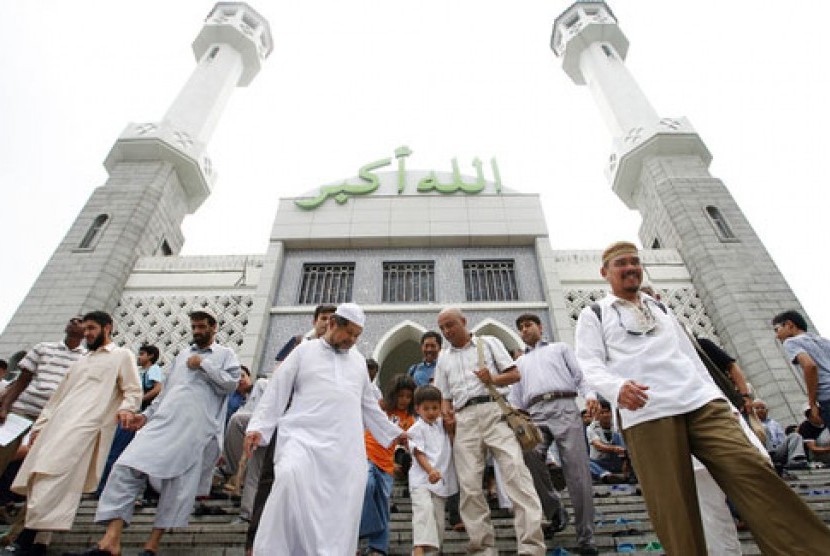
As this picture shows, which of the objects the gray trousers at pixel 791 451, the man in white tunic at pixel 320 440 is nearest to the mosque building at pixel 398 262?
the gray trousers at pixel 791 451

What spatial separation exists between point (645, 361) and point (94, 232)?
34.3ft

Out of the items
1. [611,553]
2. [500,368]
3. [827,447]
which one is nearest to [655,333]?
[500,368]

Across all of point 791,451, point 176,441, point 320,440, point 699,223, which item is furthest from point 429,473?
point 699,223

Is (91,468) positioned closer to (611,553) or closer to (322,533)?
(322,533)

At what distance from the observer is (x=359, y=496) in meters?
2.40

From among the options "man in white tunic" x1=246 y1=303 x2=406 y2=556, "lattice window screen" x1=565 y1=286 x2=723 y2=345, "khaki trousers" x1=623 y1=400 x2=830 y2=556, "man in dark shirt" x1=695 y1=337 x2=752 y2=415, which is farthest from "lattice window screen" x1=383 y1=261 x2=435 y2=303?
"khaki trousers" x1=623 y1=400 x2=830 y2=556

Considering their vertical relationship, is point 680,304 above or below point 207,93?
below

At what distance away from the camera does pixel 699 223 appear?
Result: 9.62 metres

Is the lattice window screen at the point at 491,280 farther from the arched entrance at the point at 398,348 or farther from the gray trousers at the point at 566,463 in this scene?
the gray trousers at the point at 566,463

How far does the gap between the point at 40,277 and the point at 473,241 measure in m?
7.77

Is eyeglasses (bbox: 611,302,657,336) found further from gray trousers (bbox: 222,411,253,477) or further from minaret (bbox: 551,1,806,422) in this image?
minaret (bbox: 551,1,806,422)

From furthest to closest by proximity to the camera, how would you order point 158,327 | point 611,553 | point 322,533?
1. point 158,327
2. point 611,553
3. point 322,533

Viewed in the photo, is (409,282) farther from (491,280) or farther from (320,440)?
(320,440)

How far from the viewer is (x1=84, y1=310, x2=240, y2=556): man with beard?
9.20ft
